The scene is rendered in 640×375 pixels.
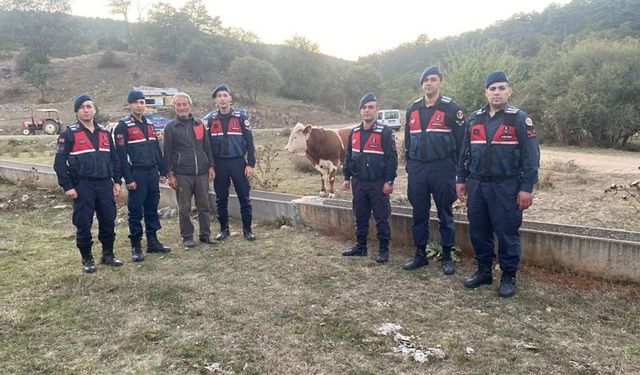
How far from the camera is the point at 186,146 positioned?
5.54 m

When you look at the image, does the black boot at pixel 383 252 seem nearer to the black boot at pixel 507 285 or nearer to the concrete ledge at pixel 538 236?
the concrete ledge at pixel 538 236

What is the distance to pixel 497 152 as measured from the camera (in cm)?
385

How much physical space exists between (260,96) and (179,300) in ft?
156

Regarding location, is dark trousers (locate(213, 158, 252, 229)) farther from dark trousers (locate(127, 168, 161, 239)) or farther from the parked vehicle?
the parked vehicle

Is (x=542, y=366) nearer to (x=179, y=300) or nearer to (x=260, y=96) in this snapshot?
(x=179, y=300)

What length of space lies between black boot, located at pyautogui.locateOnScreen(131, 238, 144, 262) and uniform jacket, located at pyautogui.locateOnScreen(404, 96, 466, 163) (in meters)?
3.37

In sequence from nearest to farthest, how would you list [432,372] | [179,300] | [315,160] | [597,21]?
[432,372]
[179,300]
[315,160]
[597,21]

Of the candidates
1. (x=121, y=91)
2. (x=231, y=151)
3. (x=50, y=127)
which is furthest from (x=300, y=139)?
(x=121, y=91)

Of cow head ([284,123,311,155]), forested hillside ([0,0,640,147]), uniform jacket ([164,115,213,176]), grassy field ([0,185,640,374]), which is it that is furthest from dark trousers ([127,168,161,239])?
forested hillside ([0,0,640,147])

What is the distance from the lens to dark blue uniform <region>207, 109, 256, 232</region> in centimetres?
574

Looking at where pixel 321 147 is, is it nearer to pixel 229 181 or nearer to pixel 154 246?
pixel 229 181

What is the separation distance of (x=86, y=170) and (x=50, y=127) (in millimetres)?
24731

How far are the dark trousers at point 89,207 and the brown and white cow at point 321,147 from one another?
4.30 metres

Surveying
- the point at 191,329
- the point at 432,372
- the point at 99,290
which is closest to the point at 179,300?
the point at 191,329
